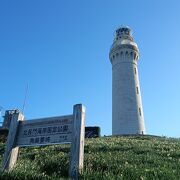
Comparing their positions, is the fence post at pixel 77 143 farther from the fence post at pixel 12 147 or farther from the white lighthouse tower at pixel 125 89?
the white lighthouse tower at pixel 125 89

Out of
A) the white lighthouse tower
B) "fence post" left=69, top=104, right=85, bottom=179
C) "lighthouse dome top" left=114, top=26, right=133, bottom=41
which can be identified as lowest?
"fence post" left=69, top=104, right=85, bottom=179

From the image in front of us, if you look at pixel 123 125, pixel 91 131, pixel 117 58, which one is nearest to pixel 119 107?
pixel 123 125

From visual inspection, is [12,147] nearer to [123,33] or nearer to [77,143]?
[77,143]

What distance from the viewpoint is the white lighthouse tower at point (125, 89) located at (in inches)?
1825

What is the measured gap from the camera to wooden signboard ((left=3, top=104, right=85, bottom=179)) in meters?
10.1

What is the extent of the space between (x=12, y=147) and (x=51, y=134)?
64.3 inches

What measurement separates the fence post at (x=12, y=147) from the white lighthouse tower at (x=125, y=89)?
3507cm

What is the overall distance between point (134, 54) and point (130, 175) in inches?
1809

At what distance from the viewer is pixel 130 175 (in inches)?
390

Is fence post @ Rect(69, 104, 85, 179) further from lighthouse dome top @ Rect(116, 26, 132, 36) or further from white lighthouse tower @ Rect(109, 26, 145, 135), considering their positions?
lighthouse dome top @ Rect(116, 26, 132, 36)

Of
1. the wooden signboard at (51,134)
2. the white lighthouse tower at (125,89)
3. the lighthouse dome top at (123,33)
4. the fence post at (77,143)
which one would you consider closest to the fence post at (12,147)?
the wooden signboard at (51,134)

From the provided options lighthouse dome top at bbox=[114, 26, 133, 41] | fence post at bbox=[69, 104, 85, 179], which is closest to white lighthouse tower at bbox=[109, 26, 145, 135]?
lighthouse dome top at bbox=[114, 26, 133, 41]

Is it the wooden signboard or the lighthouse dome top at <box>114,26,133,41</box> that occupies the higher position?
the lighthouse dome top at <box>114,26,133,41</box>

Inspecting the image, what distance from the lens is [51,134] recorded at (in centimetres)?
1105
